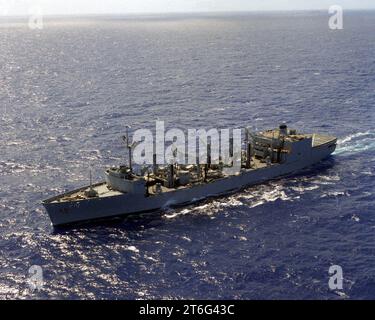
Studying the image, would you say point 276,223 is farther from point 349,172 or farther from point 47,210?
point 47,210

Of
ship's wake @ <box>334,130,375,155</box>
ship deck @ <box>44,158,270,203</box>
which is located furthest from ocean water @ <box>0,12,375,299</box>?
ship deck @ <box>44,158,270,203</box>

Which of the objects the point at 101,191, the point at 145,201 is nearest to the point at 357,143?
the point at 145,201

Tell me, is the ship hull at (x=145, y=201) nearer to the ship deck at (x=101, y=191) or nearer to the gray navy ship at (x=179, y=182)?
the gray navy ship at (x=179, y=182)

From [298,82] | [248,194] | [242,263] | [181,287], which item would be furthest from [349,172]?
[298,82]

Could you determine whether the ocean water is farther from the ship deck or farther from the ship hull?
the ship deck

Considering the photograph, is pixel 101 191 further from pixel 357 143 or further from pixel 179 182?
pixel 357 143

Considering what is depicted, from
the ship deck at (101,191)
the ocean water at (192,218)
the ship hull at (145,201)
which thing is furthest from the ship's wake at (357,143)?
the ship deck at (101,191)
